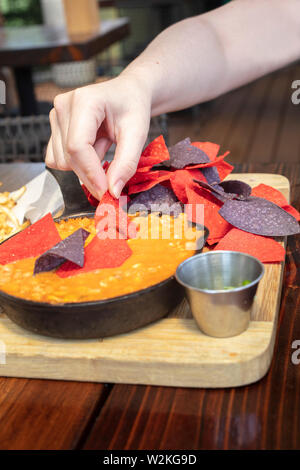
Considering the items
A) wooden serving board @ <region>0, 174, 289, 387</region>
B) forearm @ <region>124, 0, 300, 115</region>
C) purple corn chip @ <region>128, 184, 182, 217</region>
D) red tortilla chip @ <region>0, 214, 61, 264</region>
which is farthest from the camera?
forearm @ <region>124, 0, 300, 115</region>

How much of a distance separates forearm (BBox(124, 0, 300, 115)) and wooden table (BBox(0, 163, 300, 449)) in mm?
793

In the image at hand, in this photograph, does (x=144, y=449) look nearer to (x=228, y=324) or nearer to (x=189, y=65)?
(x=228, y=324)

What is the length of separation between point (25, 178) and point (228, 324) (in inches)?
45.7

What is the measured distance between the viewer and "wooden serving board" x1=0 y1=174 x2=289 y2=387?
30.1 inches

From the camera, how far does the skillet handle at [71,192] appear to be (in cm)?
123

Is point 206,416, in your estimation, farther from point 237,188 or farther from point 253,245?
point 237,188

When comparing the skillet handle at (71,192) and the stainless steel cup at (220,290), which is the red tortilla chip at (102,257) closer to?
the stainless steel cup at (220,290)

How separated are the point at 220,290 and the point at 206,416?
0.57 ft

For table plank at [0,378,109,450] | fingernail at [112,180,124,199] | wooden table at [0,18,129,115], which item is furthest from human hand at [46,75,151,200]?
wooden table at [0,18,129,115]

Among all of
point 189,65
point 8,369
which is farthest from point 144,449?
point 189,65

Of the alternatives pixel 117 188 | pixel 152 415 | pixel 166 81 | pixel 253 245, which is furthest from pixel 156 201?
pixel 152 415

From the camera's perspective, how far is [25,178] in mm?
1771

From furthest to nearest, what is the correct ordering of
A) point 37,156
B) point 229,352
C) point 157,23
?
point 157,23, point 37,156, point 229,352

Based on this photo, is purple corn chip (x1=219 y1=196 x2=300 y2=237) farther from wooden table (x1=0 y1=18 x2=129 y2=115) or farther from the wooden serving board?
wooden table (x1=0 y1=18 x2=129 y2=115)
